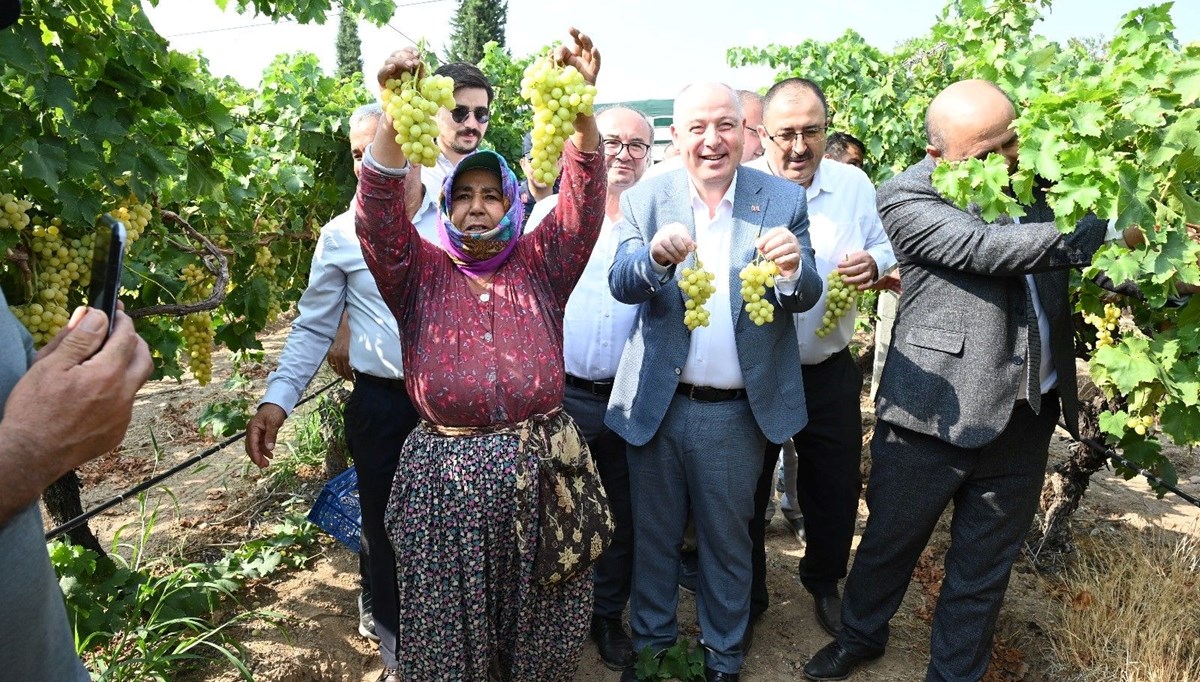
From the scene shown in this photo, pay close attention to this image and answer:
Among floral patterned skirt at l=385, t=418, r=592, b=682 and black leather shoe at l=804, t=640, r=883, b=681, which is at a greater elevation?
floral patterned skirt at l=385, t=418, r=592, b=682

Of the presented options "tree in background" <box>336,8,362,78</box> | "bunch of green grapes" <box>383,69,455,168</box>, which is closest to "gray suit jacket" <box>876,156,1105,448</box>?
"bunch of green grapes" <box>383,69,455,168</box>

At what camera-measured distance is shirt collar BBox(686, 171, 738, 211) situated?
9.99 ft

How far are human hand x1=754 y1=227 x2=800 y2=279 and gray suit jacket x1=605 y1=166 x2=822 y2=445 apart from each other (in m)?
0.18

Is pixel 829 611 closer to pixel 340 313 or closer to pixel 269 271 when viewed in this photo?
pixel 340 313

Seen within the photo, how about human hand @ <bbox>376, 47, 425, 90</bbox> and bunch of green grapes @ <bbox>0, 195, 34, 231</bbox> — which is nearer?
human hand @ <bbox>376, 47, 425, 90</bbox>

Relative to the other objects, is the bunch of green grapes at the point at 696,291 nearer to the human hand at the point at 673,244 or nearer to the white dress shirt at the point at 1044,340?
the human hand at the point at 673,244

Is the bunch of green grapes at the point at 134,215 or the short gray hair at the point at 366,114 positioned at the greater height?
the short gray hair at the point at 366,114

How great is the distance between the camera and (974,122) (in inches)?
99.7

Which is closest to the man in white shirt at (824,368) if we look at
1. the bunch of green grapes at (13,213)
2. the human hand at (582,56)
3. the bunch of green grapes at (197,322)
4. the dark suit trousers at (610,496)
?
the dark suit trousers at (610,496)

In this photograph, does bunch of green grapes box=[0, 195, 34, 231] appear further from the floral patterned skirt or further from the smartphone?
the smartphone

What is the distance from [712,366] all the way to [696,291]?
0.37 meters

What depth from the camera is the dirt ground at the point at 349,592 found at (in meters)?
3.32

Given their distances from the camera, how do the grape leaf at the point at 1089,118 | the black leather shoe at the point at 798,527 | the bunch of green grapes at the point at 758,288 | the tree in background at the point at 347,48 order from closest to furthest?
the grape leaf at the point at 1089,118, the bunch of green grapes at the point at 758,288, the black leather shoe at the point at 798,527, the tree in background at the point at 347,48

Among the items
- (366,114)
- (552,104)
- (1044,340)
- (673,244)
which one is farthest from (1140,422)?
(366,114)
